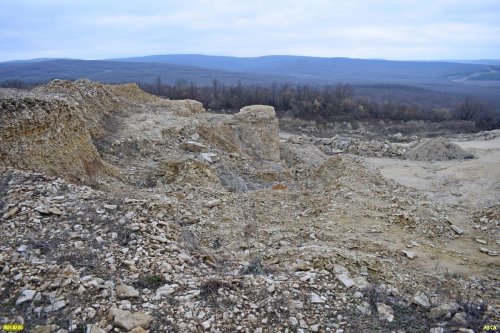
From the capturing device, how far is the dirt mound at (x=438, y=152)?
16781 millimetres

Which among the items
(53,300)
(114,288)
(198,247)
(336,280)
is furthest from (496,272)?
(53,300)

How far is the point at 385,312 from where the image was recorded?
3.86m

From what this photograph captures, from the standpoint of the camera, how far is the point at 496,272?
6.03m

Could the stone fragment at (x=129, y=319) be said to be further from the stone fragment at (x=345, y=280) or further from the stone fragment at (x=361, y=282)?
the stone fragment at (x=361, y=282)

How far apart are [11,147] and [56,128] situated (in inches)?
47.2

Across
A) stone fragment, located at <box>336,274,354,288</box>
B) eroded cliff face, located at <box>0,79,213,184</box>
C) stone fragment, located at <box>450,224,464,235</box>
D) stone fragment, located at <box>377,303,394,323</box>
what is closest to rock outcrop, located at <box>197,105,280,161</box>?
eroded cliff face, located at <box>0,79,213,184</box>

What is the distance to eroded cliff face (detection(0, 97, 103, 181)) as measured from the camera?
23.0ft

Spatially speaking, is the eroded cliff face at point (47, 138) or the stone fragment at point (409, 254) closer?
the stone fragment at point (409, 254)

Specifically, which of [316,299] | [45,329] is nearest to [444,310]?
[316,299]

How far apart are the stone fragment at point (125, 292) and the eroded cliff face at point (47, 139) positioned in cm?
429

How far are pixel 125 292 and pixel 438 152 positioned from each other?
16.2 metres

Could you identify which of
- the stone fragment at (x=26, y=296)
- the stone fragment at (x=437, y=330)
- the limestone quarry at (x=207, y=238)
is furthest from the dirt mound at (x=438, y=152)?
the stone fragment at (x=26, y=296)

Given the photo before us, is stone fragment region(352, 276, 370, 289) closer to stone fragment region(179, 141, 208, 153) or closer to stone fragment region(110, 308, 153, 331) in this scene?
stone fragment region(110, 308, 153, 331)

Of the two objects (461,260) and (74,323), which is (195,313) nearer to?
(74,323)
